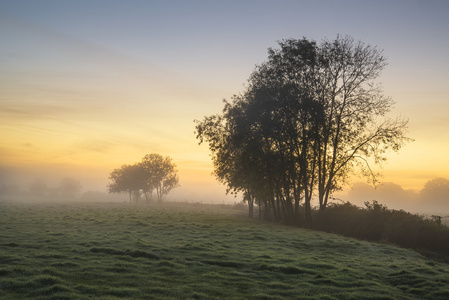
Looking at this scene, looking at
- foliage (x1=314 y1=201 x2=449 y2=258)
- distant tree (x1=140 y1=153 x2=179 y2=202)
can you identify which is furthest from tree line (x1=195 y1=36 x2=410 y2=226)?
distant tree (x1=140 y1=153 x2=179 y2=202)

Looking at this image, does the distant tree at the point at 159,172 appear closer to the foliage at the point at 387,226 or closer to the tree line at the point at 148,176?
the tree line at the point at 148,176

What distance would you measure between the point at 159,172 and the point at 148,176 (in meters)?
4.58

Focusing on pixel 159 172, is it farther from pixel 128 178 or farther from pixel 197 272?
pixel 197 272

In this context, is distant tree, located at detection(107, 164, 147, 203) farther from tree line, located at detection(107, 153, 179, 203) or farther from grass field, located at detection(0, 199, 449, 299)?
grass field, located at detection(0, 199, 449, 299)

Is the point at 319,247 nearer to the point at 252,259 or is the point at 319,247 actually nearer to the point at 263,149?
the point at 252,259

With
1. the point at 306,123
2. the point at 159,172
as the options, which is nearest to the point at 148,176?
the point at 159,172

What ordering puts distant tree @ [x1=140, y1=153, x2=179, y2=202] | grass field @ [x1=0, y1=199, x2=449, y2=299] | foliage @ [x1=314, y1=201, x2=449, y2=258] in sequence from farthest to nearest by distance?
distant tree @ [x1=140, y1=153, x2=179, y2=202] → foliage @ [x1=314, y1=201, x2=449, y2=258] → grass field @ [x1=0, y1=199, x2=449, y2=299]

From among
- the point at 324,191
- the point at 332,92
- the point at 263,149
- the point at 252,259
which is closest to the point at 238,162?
the point at 263,149

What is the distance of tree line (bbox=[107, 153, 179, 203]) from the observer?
4286 inches

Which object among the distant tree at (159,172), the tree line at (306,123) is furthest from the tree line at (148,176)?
the tree line at (306,123)

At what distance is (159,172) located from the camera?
4281 inches

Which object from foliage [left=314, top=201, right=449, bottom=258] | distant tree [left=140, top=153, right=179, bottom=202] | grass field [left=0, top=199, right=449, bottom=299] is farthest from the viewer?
distant tree [left=140, top=153, right=179, bottom=202]

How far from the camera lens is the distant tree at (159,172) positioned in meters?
109

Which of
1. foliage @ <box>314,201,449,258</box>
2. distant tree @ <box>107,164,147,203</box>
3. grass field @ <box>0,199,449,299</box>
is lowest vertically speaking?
grass field @ <box>0,199,449,299</box>
